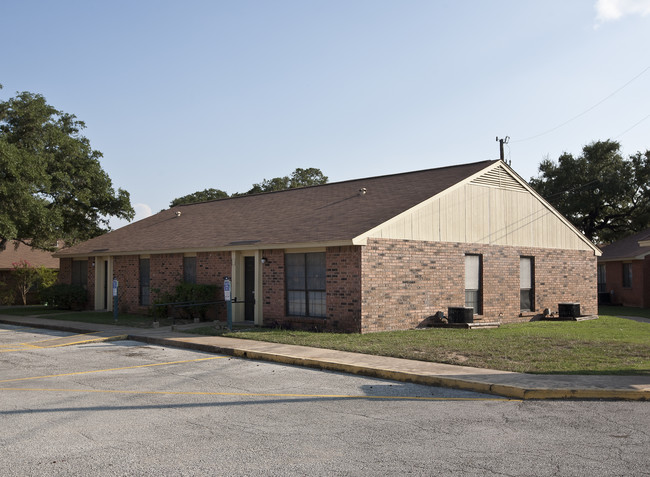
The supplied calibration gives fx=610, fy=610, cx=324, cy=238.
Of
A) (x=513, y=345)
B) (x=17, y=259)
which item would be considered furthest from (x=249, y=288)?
(x=17, y=259)

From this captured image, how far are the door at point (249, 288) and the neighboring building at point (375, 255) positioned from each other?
0.05 metres

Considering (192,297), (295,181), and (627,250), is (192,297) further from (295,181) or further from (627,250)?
(295,181)

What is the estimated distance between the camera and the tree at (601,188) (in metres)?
42.8

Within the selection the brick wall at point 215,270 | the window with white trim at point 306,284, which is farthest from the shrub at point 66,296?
the window with white trim at point 306,284

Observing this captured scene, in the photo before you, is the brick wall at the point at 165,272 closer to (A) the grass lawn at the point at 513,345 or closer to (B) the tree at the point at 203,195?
(A) the grass lawn at the point at 513,345

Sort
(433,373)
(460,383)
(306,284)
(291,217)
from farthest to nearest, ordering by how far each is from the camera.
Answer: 1. (291,217)
2. (306,284)
3. (433,373)
4. (460,383)

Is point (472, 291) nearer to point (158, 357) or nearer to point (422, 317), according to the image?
point (422, 317)

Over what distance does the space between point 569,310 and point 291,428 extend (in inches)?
695

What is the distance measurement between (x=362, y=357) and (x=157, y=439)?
6084mm

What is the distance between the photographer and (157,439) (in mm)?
6508

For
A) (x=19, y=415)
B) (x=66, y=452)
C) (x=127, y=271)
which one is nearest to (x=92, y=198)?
(x=127, y=271)

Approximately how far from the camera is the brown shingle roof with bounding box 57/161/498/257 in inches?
712

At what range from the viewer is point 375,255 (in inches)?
659

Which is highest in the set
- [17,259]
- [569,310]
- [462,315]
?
[17,259]
